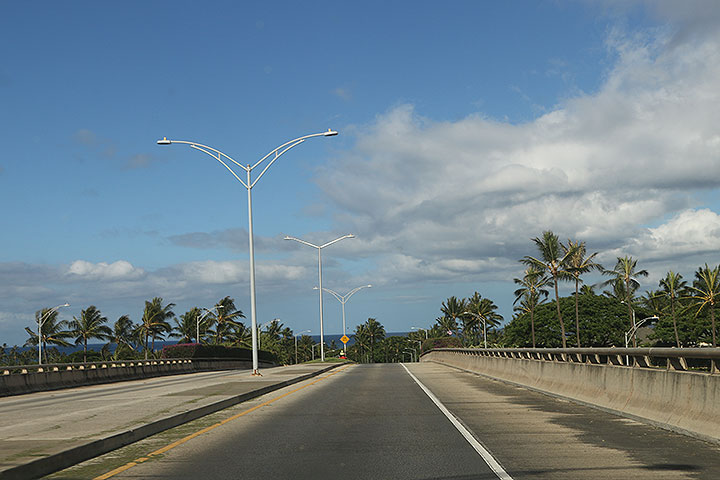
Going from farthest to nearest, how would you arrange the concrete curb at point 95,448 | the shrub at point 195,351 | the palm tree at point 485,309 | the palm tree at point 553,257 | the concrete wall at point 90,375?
the palm tree at point 485,309 → the palm tree at point 553,257 → the shrub at point 195,351 → the concrete wall at point 90,375 → the concrete curb at point 95,448

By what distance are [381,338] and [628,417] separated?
176286 mm

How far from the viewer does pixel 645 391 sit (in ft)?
43.0

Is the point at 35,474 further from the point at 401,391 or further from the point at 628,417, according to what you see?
the point at 401,391

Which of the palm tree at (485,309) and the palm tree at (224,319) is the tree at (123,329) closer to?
the palm tree at (224,319)

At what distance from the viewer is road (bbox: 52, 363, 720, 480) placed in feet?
27.7

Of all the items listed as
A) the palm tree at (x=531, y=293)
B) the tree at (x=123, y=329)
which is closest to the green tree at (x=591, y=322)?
the palm tree at (x=531, y=293)

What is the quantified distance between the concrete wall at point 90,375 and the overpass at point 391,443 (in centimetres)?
1009

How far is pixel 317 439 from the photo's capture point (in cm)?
1148

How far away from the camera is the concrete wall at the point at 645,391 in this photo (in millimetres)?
10484

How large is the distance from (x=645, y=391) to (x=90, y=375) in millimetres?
26330

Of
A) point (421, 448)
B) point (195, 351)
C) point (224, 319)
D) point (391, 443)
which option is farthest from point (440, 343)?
point (421, 448)

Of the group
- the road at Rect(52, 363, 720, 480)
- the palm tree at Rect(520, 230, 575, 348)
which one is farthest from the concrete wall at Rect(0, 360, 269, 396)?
the palm tree at Rect(520, 230, 575, 348)

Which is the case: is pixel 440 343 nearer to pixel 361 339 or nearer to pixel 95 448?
pixel 361 339

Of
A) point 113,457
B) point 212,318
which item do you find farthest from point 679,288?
point 113,457
